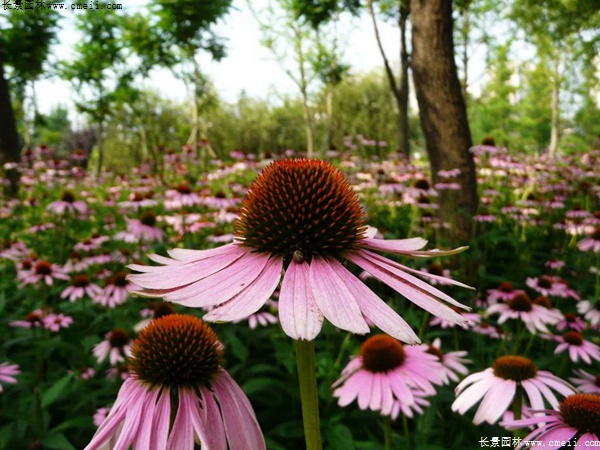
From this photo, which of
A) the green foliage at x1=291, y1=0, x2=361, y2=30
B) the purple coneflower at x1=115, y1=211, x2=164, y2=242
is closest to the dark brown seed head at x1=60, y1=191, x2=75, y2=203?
the purple coneflower at x1=115, y1=211, x2=164, y2=242

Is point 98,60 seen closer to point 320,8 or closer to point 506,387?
point 320,8

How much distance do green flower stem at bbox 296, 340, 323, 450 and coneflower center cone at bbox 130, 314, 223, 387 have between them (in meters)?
0.21

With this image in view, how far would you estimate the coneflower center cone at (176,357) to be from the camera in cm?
69

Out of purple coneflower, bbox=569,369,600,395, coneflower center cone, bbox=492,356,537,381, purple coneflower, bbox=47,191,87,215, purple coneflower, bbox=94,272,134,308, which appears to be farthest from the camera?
purple coneflower, bbox=47,191,87,215

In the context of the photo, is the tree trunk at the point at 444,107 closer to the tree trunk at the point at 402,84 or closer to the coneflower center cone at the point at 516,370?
the coneflower center cone at the point at 516,370

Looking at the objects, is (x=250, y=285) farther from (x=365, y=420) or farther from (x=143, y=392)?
(x=365, y=420)

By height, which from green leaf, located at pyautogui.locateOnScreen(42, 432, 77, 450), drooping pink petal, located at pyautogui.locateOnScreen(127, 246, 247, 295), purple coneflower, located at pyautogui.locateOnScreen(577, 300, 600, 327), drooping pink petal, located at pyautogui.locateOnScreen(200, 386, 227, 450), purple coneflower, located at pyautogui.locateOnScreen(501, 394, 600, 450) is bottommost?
green leaf, located at pyautogui.locateOnScreen(42, 432, 77, 450)

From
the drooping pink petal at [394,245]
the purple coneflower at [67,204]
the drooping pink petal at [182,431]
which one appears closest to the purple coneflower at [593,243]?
the drooping pink petal at [394,245]

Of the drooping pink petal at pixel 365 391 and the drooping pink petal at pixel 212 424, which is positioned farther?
the drooping pink petal at pixel 365 391

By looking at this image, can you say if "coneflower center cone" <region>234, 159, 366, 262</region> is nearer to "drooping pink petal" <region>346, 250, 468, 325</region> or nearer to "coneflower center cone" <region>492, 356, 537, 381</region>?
"drooping pink petal" <region>346, 250, 468, 325</region>

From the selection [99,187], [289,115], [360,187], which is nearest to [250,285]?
[360,187]

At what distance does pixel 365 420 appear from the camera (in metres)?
1.79

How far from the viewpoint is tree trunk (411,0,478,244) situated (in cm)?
357

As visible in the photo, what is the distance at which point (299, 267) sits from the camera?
62 cm
